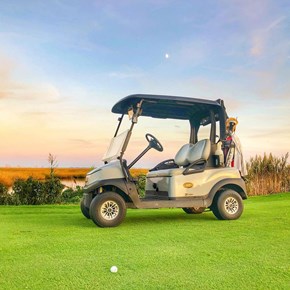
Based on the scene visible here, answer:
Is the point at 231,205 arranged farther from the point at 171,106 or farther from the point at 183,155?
the point at 171,106

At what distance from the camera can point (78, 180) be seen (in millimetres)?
13047

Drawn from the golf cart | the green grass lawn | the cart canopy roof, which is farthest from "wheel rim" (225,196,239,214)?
the cart canopy roof

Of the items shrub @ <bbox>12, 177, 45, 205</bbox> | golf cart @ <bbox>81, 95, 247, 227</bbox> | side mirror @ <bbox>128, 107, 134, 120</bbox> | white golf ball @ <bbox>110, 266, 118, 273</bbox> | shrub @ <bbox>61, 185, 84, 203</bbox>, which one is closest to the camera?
white golf ball @ <bbox>110, 266, 118, 273</bbox>

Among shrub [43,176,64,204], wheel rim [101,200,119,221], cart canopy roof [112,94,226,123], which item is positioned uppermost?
cart canopy roof [112,94,226,123]

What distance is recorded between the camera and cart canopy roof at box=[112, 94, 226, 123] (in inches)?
264

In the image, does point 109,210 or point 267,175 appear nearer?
point 109,210

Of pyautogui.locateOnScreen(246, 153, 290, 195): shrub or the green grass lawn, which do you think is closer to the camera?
the green grass lawn

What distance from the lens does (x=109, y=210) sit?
20.6 feet

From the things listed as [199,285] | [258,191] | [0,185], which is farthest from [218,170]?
[258,191]

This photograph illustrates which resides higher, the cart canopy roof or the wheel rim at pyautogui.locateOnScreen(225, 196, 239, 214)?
the cart canopy roof

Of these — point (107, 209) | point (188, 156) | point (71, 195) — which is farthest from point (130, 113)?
point (71, 195)

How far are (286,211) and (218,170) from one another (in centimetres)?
224

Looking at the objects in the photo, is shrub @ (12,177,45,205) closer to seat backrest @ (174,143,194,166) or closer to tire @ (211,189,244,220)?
seat backrest @ (174,143,194,166)

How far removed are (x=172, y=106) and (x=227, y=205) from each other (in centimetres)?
199
